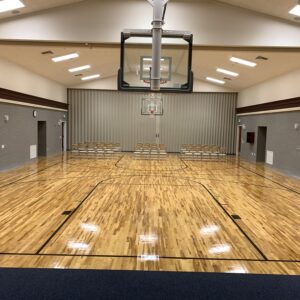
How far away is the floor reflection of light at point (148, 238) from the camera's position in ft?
16.0

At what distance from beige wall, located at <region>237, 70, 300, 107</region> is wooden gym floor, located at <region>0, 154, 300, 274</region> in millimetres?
4340

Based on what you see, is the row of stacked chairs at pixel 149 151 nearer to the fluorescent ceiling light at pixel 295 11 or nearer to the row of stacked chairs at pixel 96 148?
the row of stacked chairs at pixel 96 148

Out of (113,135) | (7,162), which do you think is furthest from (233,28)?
(113,135)

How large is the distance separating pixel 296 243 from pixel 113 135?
1655 centimetres

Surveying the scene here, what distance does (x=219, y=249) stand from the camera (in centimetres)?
464

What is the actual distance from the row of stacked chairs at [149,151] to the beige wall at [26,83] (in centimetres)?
A: 552

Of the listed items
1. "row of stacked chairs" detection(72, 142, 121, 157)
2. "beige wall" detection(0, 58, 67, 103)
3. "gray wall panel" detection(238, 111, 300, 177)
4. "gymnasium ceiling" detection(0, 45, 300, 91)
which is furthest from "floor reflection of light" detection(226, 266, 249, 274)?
"row of stacked chairs" detection(72, 142, 121, 157)

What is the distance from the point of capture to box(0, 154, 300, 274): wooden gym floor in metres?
4.20

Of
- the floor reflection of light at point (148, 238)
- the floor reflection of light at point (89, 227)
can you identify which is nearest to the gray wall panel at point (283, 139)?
the floor reflection of light at point (148, 238)

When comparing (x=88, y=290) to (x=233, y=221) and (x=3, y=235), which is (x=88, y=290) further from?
(x=233, y=221)

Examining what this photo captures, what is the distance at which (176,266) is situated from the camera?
404 cm

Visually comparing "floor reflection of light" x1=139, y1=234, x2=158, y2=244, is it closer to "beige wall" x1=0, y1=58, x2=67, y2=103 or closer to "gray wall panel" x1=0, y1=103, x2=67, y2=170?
"gray wall panel" x1=0, y1=103, x2=67, y2=170

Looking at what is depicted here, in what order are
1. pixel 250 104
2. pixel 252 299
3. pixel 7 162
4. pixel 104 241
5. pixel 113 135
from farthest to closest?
pixel 113 135 < pixel 250 104 < pixel 7 162 < pixel 104 241 < pixel 252 299

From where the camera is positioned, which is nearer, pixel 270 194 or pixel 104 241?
pixel 104 241
